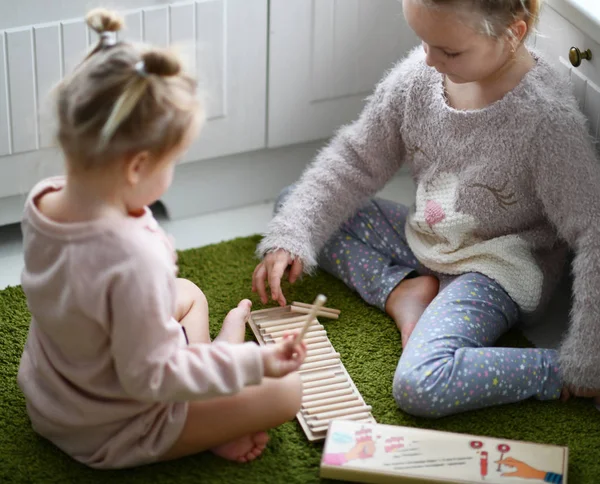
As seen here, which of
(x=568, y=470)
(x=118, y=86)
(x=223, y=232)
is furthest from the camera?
(x=223, y=232)

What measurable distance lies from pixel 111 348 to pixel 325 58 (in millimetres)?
954

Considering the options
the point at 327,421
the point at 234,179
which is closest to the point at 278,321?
the point at 327,421

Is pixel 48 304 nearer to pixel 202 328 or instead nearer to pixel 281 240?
pixel 202 328

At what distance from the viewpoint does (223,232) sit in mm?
2078

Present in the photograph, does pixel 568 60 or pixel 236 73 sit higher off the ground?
pixel 568 60

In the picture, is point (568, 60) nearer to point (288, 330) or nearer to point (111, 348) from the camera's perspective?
point (288, 330)

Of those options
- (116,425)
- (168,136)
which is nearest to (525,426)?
(116,425)

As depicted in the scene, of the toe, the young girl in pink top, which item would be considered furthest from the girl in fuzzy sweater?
the young girl in pink top

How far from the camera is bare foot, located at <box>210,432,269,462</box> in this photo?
148 cm

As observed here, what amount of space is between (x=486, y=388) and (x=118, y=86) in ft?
2.43

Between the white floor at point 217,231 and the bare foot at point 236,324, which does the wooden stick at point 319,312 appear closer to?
the bare foot at point 236,324

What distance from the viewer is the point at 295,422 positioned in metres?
1.56

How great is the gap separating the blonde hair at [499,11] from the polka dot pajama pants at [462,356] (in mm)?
420

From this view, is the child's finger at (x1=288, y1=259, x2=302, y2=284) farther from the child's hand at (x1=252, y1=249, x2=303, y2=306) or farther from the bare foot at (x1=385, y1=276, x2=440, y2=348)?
the bare foot at (x1=385, y1=276, x2=440, y2=348)
